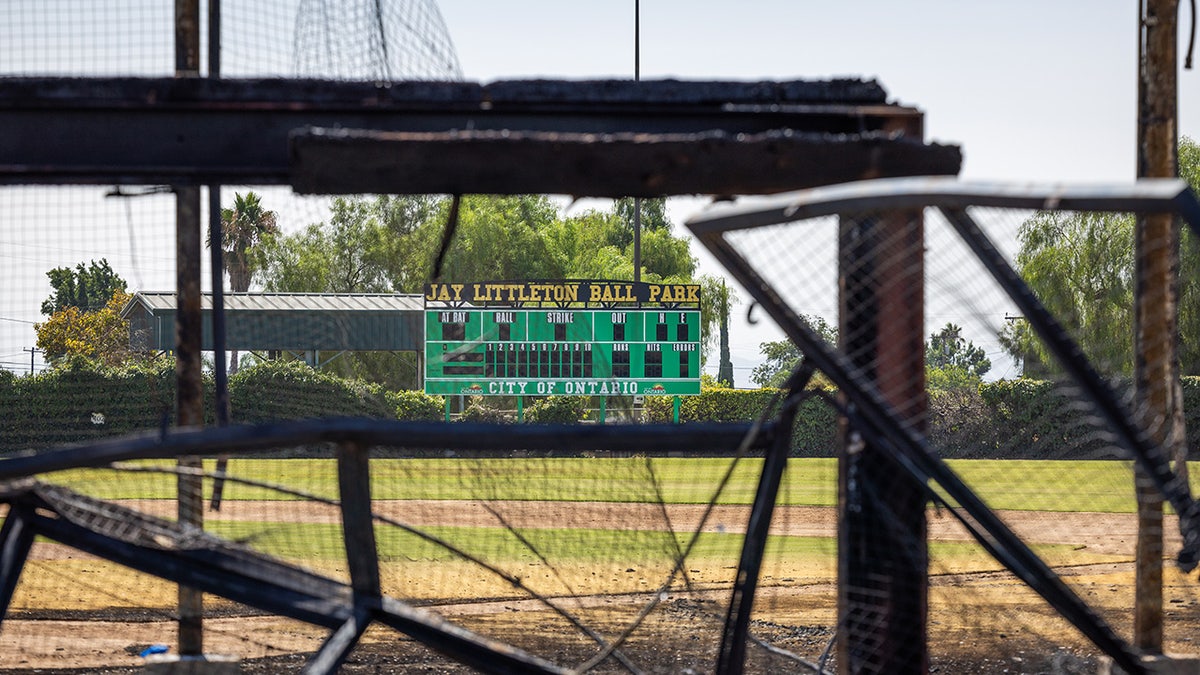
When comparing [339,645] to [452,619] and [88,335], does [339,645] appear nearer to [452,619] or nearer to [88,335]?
[452,619]

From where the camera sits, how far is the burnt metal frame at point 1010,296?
3.30 metres

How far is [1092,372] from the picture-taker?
152 inches

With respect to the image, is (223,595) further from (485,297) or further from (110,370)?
(485,297)

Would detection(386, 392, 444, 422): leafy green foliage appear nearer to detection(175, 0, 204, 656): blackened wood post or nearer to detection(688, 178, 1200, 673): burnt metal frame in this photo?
detection(175, 0, 204, 656): blackened wood post

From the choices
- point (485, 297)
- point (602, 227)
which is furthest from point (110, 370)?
point (602, 227)

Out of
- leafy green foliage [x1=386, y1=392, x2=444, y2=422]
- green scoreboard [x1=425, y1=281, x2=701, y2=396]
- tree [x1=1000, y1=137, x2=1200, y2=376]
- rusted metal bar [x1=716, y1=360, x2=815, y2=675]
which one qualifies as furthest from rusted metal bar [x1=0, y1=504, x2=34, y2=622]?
leafy green foliage [x1=386, y1=392, x2=444, y2=422]

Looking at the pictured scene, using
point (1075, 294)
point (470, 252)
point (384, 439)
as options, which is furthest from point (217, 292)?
point (470, 252)

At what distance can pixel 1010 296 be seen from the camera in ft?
12.6

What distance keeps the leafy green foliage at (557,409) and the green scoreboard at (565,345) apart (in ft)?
10.8

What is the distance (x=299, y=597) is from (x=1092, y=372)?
2.71m

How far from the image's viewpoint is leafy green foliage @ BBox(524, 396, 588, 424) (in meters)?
34.9

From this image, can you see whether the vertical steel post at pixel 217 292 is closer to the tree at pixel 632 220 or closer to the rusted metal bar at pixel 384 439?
the rusted metal bar at pixel 384 439

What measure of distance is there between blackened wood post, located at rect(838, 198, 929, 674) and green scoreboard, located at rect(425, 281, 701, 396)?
85.3ft

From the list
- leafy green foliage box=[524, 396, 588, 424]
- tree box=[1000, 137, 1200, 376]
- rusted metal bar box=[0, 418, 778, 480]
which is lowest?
leafy green foliage box=[524, 396, 588, 424]
